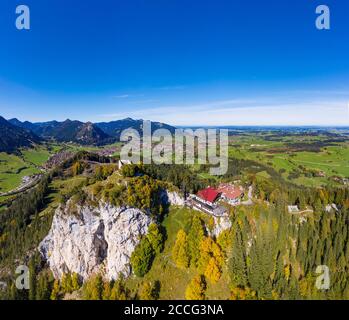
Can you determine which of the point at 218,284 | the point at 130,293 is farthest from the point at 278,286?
the point at 130,293

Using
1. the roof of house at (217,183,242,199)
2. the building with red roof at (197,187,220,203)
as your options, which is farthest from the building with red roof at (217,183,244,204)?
the building with red roof at (197,187,220,203)

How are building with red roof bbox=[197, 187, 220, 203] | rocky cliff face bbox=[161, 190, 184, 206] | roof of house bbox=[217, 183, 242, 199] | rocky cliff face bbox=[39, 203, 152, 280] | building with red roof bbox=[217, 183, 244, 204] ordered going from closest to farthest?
rocky cliff face bbox=[39, 203, 152, 280], building with red roof bbox=[217, 183, 244, 204], roof of house bbox=[217, 183, 242, 199], building with red roof bbox=[197, 187, 220, 203], rocky cliff face bbox=[161, 190, 184, 206]

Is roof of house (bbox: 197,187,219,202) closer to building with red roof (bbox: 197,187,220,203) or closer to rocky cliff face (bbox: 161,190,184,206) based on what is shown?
building with red roof (bbox: 197,187,220,203)

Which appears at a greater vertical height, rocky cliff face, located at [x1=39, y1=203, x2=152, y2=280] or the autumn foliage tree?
rocky cliff face, located at [x1=39, y1=203, x2=152, y2=280]

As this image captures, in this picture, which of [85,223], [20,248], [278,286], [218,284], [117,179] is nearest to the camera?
[278,286]

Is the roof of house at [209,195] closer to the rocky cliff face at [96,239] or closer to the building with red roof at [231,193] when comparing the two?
the building with red roof at [231,193]
